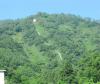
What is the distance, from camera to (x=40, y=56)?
193 m

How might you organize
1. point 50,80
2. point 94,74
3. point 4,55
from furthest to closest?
point 4,55, point 50,80, point 94,74

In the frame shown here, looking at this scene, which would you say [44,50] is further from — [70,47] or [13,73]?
[13,73]

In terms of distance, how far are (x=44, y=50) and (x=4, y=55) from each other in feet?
140

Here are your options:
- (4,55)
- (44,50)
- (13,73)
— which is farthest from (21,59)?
(13,73)

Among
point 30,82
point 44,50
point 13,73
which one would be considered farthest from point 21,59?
point 30,82

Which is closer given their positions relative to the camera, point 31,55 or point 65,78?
point 65,78

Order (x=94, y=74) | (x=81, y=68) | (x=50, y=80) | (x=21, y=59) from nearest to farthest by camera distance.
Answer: (x=94, y=74)
(x=81, y=68)
(x=50, y=80)
(x=21, y=59)

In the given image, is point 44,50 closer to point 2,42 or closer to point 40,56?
point 40,56

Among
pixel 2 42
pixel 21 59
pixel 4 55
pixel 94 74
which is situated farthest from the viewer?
pixel 2 42

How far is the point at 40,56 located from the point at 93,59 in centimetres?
11469

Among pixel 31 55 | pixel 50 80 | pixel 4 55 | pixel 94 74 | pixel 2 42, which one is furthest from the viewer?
pixel 31 55

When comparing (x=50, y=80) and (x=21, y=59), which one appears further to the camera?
(x=21, y=59)

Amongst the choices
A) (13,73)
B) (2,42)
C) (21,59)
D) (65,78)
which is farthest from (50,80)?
(2,42)

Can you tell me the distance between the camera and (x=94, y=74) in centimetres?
7556
